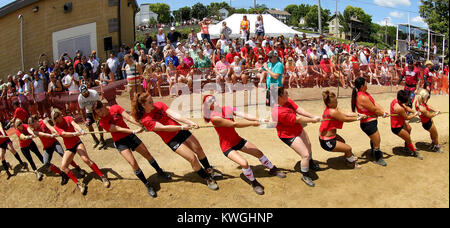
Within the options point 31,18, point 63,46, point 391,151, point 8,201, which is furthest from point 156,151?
point 31,18

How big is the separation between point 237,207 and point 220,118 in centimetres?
156

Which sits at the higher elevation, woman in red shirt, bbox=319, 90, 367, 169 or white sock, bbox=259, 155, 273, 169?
woman in red shirt, bbox=319, 90, 367, 169

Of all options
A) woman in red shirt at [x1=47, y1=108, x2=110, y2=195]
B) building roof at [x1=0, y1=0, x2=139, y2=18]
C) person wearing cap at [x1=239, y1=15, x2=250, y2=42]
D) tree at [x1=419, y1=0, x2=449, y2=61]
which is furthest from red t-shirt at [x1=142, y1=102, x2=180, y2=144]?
tree at [x1=419, y1=0, x2=449, y2=61]

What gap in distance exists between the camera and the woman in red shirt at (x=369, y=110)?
20.2ft

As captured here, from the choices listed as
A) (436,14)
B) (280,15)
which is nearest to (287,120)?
(436,14)

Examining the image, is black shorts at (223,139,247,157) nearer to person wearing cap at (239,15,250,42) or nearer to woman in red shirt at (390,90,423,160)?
woman in red shirt at (390,90,423,160)

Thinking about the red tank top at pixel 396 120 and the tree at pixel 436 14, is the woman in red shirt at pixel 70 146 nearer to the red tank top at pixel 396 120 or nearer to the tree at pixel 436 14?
the red tank top at pixel 396 120

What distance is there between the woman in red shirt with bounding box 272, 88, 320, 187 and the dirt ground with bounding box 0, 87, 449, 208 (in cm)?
42

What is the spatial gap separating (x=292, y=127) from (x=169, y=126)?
2.30 m

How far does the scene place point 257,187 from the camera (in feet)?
18.3

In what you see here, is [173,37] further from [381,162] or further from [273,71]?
[381,162]

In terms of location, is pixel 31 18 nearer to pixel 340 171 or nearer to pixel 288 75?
pixel 288 75

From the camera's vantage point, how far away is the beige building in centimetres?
1541

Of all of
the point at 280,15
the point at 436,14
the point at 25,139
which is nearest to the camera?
the point at 25,139
